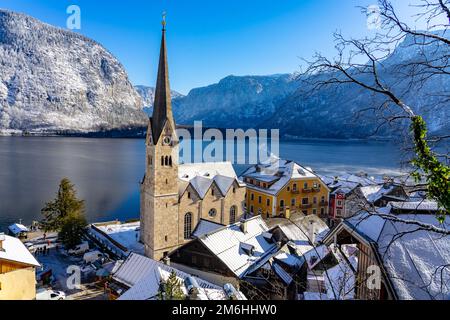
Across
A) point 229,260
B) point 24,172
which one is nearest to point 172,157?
point 229,260

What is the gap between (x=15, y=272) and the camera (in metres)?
18.6

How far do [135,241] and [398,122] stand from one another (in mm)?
35492

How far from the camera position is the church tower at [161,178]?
32.5 m

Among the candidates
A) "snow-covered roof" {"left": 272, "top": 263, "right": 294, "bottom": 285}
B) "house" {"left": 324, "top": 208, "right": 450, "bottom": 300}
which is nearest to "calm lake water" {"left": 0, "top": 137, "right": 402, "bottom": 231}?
"snow-covered roof" {"left": 272, "top": 263, "right": 294, "bottom": 285}

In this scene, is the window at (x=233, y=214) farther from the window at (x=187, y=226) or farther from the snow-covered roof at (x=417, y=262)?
the snow-covered roof at (x=417, y=262)

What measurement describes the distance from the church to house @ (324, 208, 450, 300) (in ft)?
80.2

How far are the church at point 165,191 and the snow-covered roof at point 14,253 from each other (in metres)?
13.5

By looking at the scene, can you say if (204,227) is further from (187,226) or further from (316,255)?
(316,255)

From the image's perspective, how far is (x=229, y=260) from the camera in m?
23.9

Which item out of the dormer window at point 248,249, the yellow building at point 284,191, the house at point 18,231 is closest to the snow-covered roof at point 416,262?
the dormer window at point 248,249

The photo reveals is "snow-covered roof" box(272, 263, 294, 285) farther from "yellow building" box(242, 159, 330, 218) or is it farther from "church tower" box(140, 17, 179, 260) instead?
"yellow building" box(242, 159, 330, 218)

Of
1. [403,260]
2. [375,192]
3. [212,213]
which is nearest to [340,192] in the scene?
[375,192]
